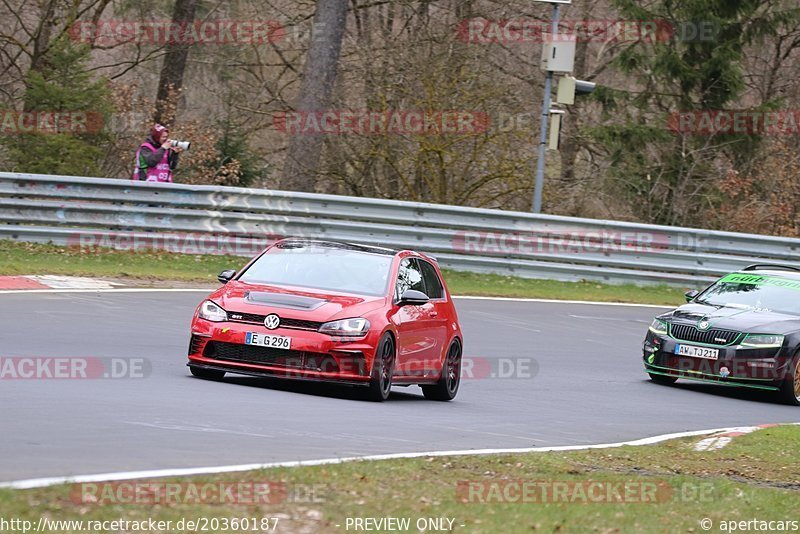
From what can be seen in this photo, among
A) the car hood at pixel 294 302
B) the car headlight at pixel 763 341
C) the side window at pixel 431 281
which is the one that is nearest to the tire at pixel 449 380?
the side window at pixel 431 281

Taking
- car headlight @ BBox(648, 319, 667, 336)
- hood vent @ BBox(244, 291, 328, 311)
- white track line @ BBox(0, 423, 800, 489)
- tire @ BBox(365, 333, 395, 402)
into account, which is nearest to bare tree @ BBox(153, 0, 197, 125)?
car headlight @ BBox(648, 319, 667, 336)

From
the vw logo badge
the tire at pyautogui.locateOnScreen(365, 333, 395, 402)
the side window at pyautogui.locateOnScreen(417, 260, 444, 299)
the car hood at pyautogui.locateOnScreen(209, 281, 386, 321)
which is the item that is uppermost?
the side window at pyautogui.locateOnScreen(417, 260, 444, 299)

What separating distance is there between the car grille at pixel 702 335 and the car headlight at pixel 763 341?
13 cm

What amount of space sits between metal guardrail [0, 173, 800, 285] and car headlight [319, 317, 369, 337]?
435 inches

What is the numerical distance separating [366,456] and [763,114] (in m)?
26.7

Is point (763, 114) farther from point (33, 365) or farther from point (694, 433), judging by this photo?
point (33, 365)

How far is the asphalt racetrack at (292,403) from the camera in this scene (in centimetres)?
854

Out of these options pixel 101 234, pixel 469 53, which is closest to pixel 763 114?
pixel 469 53

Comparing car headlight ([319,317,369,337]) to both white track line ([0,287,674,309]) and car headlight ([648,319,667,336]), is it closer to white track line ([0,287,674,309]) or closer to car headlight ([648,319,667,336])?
car headlight ([648,319,667,336])

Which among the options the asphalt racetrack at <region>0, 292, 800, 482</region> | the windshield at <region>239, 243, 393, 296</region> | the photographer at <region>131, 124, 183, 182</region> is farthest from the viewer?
the photographer at <region>131, 124, 183, 182</region>

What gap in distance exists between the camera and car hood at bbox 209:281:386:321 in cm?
1201

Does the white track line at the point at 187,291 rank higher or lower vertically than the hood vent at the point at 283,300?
lower

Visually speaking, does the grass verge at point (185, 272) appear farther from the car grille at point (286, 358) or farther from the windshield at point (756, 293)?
the car grille at point (286, 358)

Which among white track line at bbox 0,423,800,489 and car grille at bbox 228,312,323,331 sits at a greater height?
car grille at bbox 228,312,323,331
